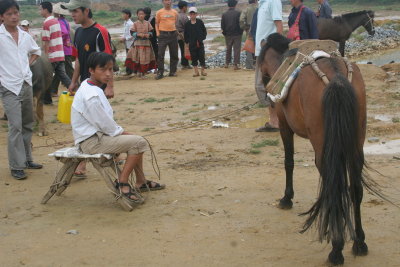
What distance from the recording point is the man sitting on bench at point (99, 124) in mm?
5359

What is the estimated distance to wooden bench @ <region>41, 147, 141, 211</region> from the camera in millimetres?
5473

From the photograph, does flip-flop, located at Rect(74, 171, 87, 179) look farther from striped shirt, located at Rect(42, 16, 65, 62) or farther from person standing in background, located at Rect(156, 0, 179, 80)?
person standing in background, located at Rect(156, 0, 179, 80)

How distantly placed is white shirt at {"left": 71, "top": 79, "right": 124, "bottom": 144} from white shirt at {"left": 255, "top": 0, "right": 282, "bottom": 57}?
333cm

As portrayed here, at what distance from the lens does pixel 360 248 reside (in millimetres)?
4336

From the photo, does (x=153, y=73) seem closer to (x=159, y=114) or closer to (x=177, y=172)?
(x=159, y=114)

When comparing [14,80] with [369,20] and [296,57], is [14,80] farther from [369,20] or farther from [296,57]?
[369,20]

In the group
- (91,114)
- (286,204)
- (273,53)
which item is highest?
(273,53)

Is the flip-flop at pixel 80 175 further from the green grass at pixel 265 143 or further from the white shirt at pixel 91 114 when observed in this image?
the green grass at pixel 265 143

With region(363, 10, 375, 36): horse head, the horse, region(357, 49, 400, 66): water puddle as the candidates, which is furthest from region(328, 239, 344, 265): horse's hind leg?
region(363, 10, 375, 36): horse head

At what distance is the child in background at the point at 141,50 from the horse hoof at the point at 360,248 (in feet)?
35.1

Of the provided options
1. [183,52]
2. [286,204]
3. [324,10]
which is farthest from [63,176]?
[183,52]

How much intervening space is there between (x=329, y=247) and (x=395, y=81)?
8.30m

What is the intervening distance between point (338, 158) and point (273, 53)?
75.7 inches

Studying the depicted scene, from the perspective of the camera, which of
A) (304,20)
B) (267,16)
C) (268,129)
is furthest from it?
(268,129)
